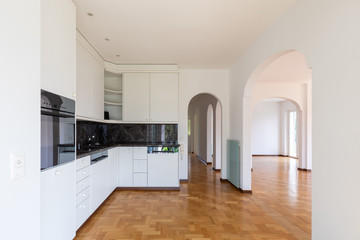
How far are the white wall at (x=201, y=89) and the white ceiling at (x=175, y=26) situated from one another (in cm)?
84

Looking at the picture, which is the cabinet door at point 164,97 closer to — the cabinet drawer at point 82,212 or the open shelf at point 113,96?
the open shelf at point 113,96

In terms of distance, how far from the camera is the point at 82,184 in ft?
8.53

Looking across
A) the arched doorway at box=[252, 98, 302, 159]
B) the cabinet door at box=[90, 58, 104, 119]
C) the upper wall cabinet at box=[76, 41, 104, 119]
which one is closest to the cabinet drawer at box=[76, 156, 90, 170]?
the upper wall cabinet at box=[76, 41, 104, 119]

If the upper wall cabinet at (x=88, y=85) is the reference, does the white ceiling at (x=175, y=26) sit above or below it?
above

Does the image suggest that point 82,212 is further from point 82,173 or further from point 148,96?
point 148,96

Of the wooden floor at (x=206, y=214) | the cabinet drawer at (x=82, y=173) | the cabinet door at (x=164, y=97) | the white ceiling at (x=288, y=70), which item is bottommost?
the wooden floor at (x=206, y=214)

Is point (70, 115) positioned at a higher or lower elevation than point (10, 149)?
higher

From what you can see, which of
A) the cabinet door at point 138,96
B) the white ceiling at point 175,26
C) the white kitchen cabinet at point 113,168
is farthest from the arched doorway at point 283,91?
the white kitchen cabinet at point 113,168

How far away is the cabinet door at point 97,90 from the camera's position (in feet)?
11.7

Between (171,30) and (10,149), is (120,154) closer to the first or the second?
(171,30)

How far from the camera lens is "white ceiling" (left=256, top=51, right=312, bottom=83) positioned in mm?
4195

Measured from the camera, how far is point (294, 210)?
10.8ft

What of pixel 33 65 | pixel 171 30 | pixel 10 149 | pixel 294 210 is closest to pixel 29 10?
pixel 33 65

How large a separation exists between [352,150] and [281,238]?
1.46 metres
